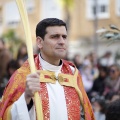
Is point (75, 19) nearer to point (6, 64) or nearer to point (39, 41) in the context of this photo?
point (6, 64)

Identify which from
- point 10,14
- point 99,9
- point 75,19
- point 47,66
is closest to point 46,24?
point 47,66

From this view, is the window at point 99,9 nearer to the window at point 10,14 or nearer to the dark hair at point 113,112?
the window at point 10,14

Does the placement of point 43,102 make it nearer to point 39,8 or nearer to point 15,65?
point 15,65

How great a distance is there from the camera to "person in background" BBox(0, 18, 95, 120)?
5.18m

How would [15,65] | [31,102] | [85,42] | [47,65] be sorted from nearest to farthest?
[31,102] < [47,65] < [15,65] < [85,42]

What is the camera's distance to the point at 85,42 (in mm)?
29391

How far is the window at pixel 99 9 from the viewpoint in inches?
1142

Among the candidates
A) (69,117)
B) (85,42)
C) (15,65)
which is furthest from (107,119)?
(85,42)

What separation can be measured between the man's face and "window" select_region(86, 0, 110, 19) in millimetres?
23395

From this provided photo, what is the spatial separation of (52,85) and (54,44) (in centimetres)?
36

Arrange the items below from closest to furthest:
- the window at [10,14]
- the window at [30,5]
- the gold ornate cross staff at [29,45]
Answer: the gold ornate cross staff at [29,45] → the window at [10,14] → the window at [30,5]

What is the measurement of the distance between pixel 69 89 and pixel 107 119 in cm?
82

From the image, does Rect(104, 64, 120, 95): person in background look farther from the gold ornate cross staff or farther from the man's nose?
the gold ornate cross staff

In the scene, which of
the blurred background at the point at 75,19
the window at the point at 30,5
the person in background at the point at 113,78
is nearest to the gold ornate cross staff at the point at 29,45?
the person in background at the point at 113,78
